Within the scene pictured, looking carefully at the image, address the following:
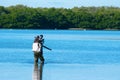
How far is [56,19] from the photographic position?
14312cm

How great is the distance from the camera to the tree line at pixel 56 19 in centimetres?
14125

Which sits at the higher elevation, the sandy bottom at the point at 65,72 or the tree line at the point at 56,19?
the sandy bottom at the point at 65,72

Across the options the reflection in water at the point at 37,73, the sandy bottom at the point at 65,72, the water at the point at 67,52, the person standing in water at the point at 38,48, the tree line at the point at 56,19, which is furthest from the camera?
the tree line at the point at 56,19

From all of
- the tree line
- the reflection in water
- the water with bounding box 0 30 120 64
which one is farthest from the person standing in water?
the tree line

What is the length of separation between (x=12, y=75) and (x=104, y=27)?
12212 centimetres

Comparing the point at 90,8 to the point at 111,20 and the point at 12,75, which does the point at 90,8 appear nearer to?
the point at 111,20

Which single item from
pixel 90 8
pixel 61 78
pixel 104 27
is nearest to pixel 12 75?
pixel 61 78

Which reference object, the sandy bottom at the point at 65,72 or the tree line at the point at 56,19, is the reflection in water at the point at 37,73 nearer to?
the sandy bottom at the point at 65,72

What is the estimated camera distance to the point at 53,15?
146 meters

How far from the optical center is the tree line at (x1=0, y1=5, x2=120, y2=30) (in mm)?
141250

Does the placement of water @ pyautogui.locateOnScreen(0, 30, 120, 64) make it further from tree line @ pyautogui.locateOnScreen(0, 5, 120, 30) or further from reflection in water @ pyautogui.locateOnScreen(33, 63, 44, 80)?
tree line @ pyautogui.locateOnScreen(0, 5, 120, 30)

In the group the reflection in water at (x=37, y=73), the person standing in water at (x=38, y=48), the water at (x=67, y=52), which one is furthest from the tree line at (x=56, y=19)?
the reflection in water at (x=37, y=73)

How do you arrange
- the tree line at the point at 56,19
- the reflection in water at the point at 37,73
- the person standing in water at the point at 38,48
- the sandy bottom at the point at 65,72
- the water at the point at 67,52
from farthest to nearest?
the tree line at the point at 56,19 → the water at the point at 67,52 → the sandy bottom at the point at 65,72 → the person standing in water at the point at 38,48 → the reflection in water at the point at 37,73

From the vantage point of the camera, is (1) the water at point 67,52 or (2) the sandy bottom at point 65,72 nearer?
(2) the sandy bottom at point 65,72
